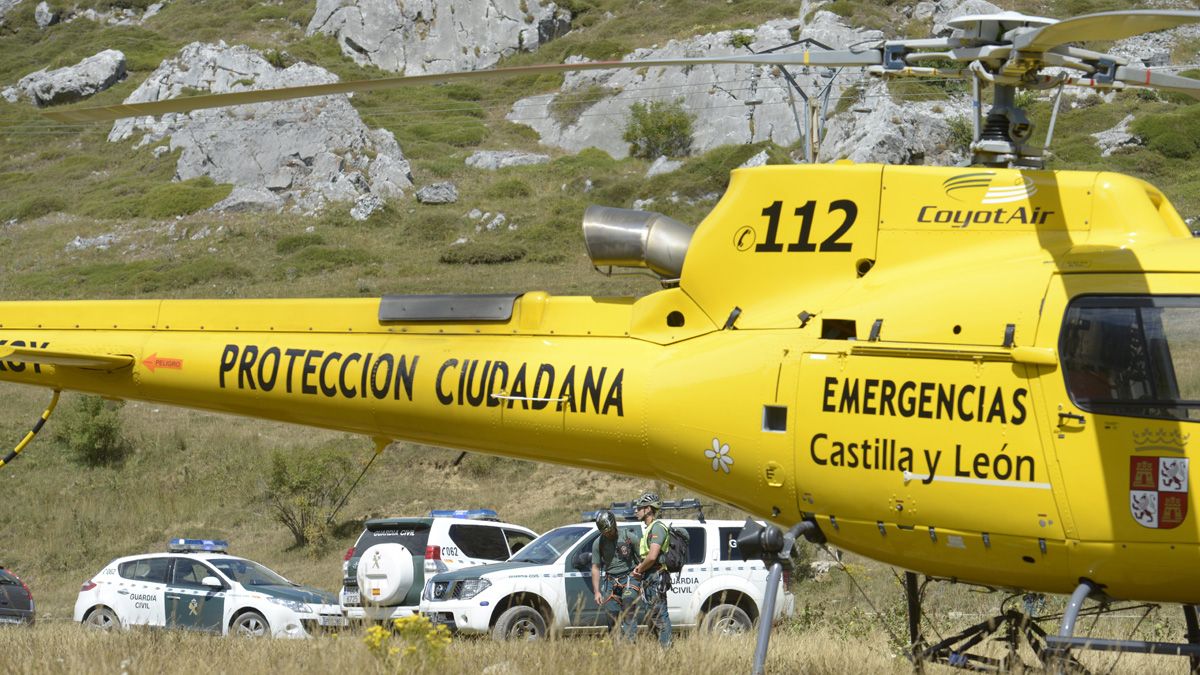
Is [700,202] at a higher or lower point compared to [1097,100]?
lower

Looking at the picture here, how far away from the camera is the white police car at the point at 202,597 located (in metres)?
16.1

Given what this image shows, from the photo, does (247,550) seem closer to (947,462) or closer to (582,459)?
(582,459)

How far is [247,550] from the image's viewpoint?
1030 inches

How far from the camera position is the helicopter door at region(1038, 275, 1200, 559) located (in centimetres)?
705

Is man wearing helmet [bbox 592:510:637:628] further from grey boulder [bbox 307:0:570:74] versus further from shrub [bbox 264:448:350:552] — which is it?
grey boulder [bbox 307:0:570:74]

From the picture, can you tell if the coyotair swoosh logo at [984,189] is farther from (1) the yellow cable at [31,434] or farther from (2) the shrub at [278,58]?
(2) the shrub at [278,58]

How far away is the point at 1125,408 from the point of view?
715 cm

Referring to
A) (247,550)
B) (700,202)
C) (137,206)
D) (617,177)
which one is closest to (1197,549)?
(247,550)

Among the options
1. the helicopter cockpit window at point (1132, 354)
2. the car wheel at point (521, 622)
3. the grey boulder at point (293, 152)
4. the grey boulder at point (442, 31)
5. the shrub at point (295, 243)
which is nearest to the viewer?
the helicopter cockpit window at point (1132, 354)

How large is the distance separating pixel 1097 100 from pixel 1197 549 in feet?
198

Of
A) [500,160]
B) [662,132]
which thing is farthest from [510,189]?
[662,132]

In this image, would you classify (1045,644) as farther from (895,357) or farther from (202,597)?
(202,597)

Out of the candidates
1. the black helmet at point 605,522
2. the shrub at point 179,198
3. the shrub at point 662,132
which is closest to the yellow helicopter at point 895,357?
the black helmet at point 605,522

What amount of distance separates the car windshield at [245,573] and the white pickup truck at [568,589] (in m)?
3.33
